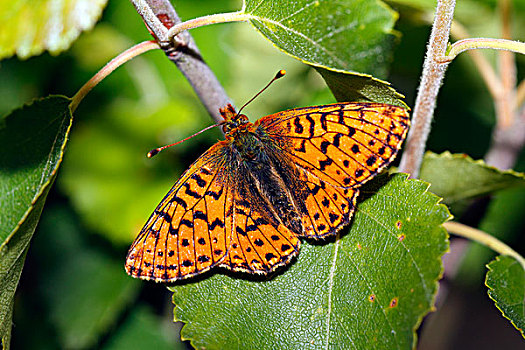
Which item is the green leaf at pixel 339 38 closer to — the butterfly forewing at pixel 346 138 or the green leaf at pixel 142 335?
the butterfly forewing at pixel 346 138

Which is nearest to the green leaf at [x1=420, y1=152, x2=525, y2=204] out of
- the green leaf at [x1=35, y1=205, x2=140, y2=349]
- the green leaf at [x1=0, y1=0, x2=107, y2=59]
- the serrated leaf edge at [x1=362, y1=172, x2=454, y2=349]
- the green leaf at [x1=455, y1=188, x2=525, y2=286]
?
the serrated leaf edge at [x1=362, y1=172, x2=454, y2=349]

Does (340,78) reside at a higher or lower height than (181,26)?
lower

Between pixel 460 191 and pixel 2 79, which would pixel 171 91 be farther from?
pixel 460 191

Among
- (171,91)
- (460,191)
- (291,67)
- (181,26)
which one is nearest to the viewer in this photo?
(181,26)

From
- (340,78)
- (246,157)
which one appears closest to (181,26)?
(340,78)

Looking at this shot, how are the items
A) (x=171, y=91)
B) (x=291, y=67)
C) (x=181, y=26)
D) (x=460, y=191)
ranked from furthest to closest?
(x=171, y=91)
(x=291, y=67)
(x=460, y=191)
(x=181, y=26)

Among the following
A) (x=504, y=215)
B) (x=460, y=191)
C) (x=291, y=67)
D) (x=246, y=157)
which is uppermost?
(x=246, y=157)

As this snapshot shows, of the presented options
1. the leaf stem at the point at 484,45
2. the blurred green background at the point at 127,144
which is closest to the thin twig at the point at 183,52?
the leaf stem at the point at 484,45
